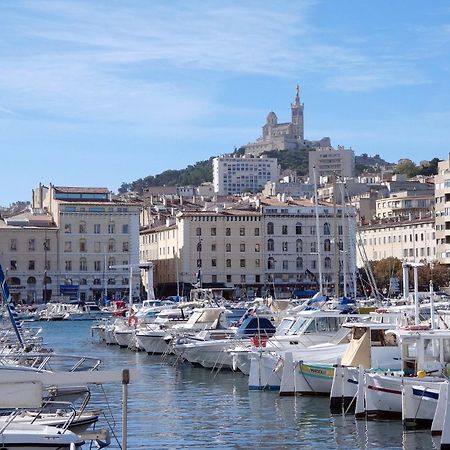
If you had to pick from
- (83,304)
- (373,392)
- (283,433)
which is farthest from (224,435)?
(83,304)

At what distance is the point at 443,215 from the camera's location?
97625 millimetres

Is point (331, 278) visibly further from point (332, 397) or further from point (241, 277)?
point (332, 397)

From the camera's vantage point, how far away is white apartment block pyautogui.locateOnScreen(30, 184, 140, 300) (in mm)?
115438

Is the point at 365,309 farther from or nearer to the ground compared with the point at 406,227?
nearer to the ground

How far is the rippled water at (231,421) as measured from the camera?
78.6ft

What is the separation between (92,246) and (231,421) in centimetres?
8968

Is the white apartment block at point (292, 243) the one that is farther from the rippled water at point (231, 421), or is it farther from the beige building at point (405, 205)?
the rippled water at point (231, 421)

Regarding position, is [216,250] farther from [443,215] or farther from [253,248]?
[443,215]

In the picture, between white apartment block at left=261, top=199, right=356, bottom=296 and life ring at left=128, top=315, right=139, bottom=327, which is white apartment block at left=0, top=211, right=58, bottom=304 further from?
life ring at left=128, top=315, right=139, bottom=327

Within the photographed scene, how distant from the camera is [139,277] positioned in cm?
11769

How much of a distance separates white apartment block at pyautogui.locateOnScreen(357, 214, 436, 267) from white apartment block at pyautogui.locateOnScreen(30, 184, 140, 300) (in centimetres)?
2149

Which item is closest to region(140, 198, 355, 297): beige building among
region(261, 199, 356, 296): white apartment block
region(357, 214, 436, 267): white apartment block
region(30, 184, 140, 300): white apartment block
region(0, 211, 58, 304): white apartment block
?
region(261, 199, 356, 296): white apartment block

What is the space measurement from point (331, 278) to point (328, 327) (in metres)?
83.1

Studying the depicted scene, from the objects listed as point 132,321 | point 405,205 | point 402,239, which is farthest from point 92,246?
point 132,321
